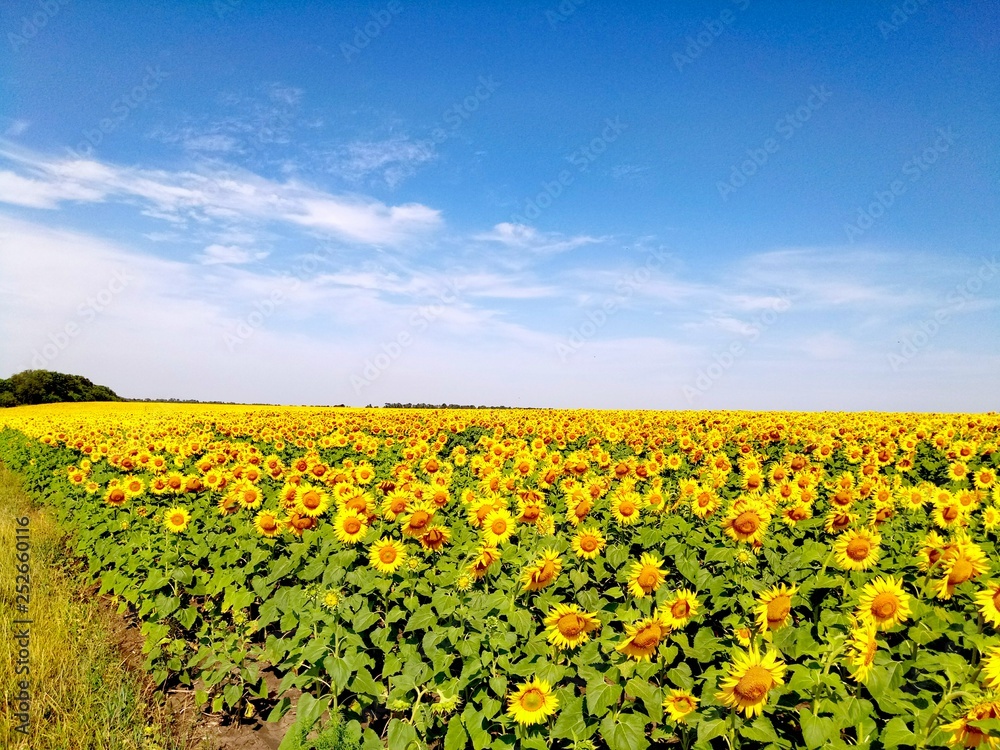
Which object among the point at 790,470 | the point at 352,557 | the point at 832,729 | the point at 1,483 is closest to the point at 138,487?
the point at 352,557

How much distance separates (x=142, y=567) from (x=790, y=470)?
8.50m

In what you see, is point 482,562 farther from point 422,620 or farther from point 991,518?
point 991,518

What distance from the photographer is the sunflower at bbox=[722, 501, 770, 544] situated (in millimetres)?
5027

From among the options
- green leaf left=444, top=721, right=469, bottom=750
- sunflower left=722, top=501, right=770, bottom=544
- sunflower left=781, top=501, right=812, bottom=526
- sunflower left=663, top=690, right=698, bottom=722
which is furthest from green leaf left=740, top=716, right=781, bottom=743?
sunflower left=781, top=501, right=812, bottom=526

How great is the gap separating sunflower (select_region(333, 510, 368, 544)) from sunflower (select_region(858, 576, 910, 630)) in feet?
12.8

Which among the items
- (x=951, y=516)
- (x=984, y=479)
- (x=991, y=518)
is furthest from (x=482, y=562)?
(x=984, y=479)

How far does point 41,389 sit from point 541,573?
76.1m

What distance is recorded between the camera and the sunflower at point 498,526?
519 cm

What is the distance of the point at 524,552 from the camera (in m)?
4.99

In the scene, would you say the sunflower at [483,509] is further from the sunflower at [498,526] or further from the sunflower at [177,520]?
the sunflower at [177,520]

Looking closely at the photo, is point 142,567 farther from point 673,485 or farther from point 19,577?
point 673,485

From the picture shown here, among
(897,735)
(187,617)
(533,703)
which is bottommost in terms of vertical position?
(187,617)

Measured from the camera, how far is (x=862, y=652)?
3.40m

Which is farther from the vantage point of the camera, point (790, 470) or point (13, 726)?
point (790, 470)
